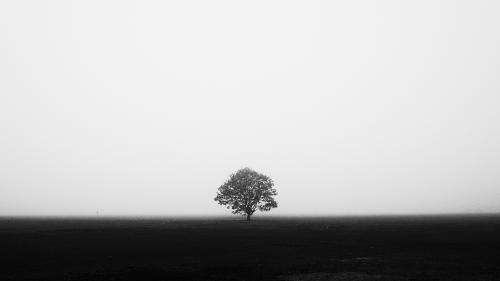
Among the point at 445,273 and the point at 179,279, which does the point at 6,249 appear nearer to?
the point at 179,279

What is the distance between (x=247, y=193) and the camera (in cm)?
11725

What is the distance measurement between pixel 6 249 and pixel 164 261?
61.7 ft

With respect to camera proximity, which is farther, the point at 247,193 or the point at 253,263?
the point at 247,193

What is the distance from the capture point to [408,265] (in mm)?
29297

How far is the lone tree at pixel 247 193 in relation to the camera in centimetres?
11756

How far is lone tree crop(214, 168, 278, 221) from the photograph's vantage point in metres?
118

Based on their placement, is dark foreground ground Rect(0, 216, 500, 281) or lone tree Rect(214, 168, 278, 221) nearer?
dark foreground ground Rect(0, 216, 500, 281)

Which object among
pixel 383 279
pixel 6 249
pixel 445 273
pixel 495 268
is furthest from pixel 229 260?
pixel 6 249

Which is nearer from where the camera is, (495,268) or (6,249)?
(495,268)

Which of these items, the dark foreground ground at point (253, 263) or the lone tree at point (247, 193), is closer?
the dark foreground ground at point (253, 263)

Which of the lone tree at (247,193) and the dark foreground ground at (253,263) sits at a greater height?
the lone tree at (247,193)

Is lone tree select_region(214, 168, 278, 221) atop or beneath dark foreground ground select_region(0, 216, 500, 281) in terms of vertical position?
atop

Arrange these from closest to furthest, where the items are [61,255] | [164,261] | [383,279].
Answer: [383,279] → [164,261] → [61,255]

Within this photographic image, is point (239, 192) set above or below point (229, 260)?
above
